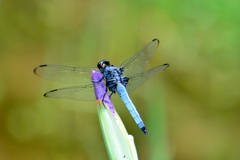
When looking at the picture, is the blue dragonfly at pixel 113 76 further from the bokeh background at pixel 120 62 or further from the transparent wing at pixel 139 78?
the bokeh background at pixel 120 62

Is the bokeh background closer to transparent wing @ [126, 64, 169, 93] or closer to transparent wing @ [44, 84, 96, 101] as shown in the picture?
transparent wing @ [126, 64, 169, 93]

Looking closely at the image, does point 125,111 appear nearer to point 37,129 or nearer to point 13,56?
point 37,129

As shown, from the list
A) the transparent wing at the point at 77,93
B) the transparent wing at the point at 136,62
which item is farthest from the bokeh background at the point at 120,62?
the transparent wing at the point at 77,93

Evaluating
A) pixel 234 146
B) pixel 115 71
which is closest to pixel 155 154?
pixel 115 71

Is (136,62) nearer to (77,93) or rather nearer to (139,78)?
(139,78)

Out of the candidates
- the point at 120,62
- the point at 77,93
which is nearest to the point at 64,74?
the point at 77,93
